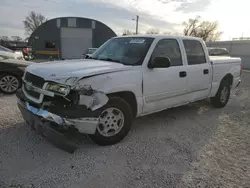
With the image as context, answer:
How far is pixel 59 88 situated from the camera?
3016 mm

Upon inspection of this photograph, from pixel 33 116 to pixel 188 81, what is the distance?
122 inches

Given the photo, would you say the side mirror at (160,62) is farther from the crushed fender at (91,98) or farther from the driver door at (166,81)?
the crushed fender at (91,98)

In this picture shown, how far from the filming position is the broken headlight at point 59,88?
297 centimetres

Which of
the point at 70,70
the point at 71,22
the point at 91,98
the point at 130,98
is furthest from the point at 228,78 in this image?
the point at 71,22

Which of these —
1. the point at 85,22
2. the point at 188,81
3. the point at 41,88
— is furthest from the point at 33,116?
the point at 85,22

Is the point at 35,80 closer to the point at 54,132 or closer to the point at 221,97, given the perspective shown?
the point at 54,132

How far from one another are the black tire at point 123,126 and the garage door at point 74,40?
2537 cm

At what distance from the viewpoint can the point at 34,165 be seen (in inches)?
117

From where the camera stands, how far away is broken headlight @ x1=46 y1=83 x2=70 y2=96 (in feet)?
9.73

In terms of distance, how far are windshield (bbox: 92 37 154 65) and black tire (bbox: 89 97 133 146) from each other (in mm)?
776

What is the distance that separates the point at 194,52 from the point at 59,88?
3270mm

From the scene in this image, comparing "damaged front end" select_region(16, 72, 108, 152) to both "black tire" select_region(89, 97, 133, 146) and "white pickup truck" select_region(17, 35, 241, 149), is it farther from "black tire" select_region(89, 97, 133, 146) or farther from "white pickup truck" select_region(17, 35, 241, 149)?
"black tire" select_region(89, 97, 133, 146)

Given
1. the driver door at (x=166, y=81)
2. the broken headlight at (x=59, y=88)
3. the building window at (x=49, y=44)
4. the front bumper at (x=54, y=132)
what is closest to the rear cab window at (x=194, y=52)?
the driver door at (x=166, y=81)

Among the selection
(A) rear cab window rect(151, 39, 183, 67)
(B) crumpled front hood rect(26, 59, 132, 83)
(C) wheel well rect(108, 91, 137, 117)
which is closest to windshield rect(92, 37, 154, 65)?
(A) rear cab window rect(151, 39, 183, 67)
